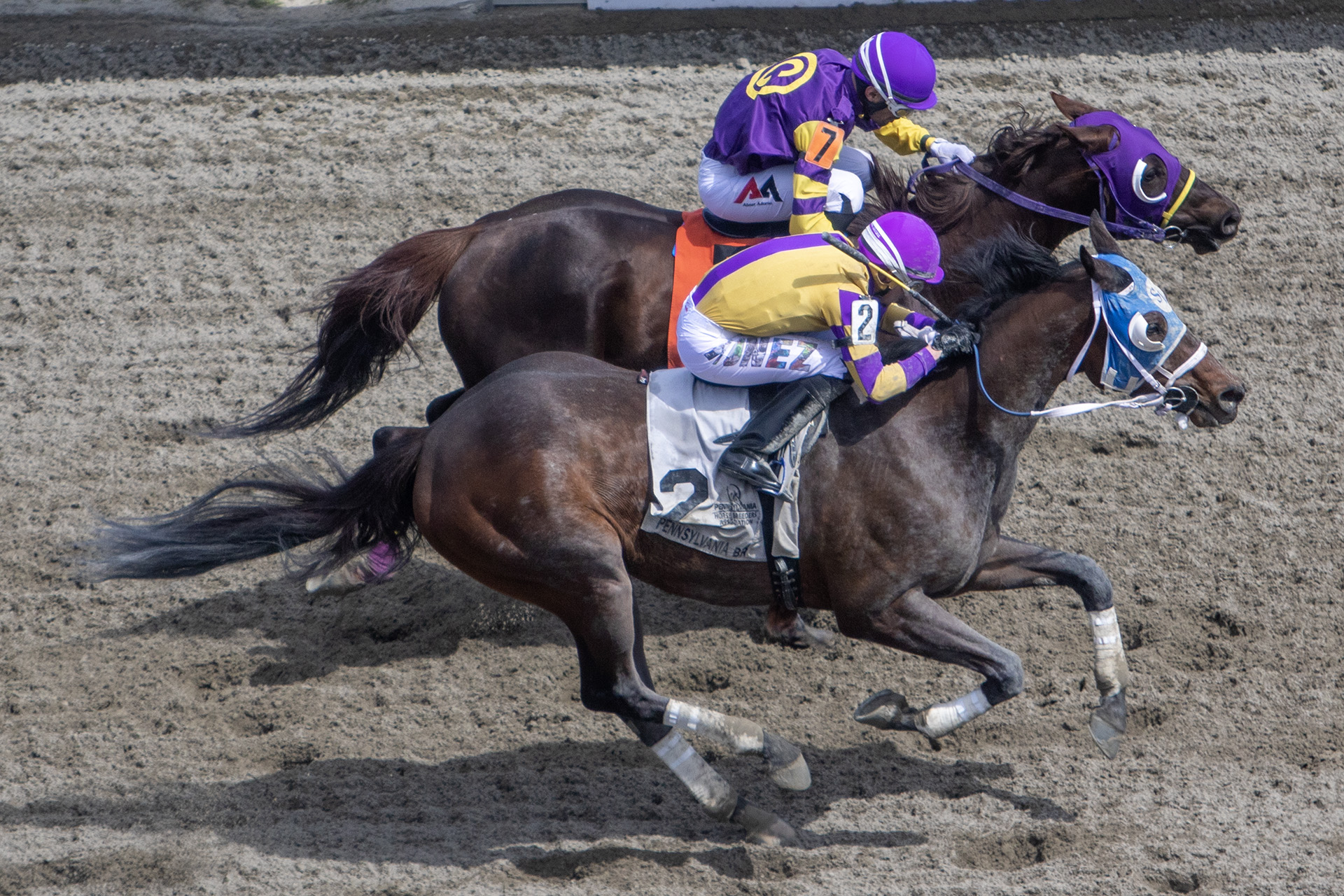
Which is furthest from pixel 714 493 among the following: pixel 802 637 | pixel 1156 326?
pixel 1156 326

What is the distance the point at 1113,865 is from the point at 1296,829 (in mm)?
647

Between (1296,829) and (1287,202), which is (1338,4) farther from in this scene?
(1296,829)

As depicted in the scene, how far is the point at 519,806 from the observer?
14.3 feet

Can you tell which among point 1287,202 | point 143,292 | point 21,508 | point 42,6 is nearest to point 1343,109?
point 1287,202

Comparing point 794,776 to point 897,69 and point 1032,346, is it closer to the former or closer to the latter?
point 1032,346

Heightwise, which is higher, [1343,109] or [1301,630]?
[1343,109]

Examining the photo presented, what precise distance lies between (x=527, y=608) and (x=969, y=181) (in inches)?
102

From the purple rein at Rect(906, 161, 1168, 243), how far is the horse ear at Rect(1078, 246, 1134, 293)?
1.12 meters

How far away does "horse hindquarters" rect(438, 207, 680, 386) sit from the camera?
504 cm

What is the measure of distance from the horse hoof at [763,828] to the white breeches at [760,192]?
229 cm

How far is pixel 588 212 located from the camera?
5.17 m

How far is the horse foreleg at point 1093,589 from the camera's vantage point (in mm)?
4223

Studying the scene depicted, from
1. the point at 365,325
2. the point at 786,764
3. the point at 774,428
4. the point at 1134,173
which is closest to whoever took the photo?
the point at 774,428

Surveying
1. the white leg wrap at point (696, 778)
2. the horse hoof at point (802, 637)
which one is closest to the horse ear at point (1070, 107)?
the horse hoof at point (802, 637)
